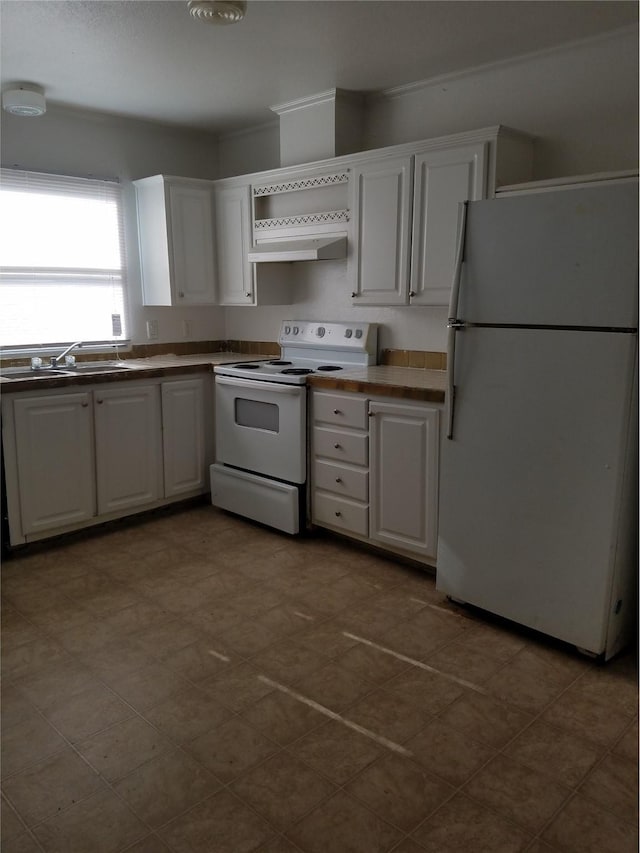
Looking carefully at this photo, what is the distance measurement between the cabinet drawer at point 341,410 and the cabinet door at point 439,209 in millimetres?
626

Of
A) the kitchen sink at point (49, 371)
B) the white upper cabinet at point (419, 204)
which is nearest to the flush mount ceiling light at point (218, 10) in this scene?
Result: the white upper cabinet at point (419, 204)

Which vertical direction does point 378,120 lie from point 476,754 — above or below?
above

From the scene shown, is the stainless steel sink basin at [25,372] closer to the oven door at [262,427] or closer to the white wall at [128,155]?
the white wall at [128,155]

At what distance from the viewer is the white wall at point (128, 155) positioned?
12.5ft

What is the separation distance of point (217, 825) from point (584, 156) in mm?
3068

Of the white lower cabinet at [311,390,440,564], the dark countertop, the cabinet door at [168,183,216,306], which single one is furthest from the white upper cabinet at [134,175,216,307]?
the white lower cabinet at [311,390,440,564]

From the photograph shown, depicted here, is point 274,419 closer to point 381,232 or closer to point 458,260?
point 381,232

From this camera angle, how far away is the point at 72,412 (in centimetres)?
347

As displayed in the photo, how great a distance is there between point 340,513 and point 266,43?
230cm

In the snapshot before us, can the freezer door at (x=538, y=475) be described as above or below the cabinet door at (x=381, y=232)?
below

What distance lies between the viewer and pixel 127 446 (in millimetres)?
3750

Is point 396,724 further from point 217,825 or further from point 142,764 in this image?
point 142,764

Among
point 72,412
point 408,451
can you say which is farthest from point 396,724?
point 72,412

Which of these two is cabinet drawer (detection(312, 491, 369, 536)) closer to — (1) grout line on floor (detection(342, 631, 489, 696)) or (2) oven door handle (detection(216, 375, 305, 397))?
(2) oven door handle (detection(216, 375, 305, 397))
